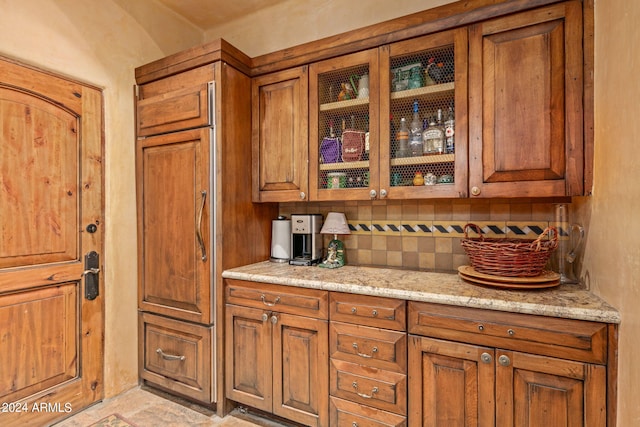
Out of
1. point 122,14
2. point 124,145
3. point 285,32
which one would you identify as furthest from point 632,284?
point 122,14

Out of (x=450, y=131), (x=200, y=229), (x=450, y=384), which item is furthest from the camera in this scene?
(x=200, y=229)

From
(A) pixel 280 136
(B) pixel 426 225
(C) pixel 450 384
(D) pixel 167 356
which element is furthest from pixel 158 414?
(B) pixel 426 225

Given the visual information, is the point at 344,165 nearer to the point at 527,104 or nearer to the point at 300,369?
the point at 527,104

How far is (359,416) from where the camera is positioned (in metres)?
1.60

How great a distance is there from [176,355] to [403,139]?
80.4 inches

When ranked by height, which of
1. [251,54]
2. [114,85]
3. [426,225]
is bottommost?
[426,225]

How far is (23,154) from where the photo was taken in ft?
5.88

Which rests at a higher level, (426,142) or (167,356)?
(426,142)

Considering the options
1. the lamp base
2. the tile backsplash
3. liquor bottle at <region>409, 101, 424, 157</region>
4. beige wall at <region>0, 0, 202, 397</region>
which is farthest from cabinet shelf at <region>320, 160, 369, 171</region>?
beige wall at <region>0, 0, 202, 397</region>

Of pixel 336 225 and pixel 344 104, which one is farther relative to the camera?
pixel 336 225

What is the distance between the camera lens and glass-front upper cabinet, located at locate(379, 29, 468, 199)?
1.63 m

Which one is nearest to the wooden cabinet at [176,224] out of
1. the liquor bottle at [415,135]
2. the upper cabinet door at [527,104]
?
the liquor bottle at [415,135]

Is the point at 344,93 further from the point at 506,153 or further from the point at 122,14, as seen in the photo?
the point at 122,14

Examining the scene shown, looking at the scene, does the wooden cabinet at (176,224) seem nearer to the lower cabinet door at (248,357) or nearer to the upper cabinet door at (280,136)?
the lower cabinet door at (248,357)
